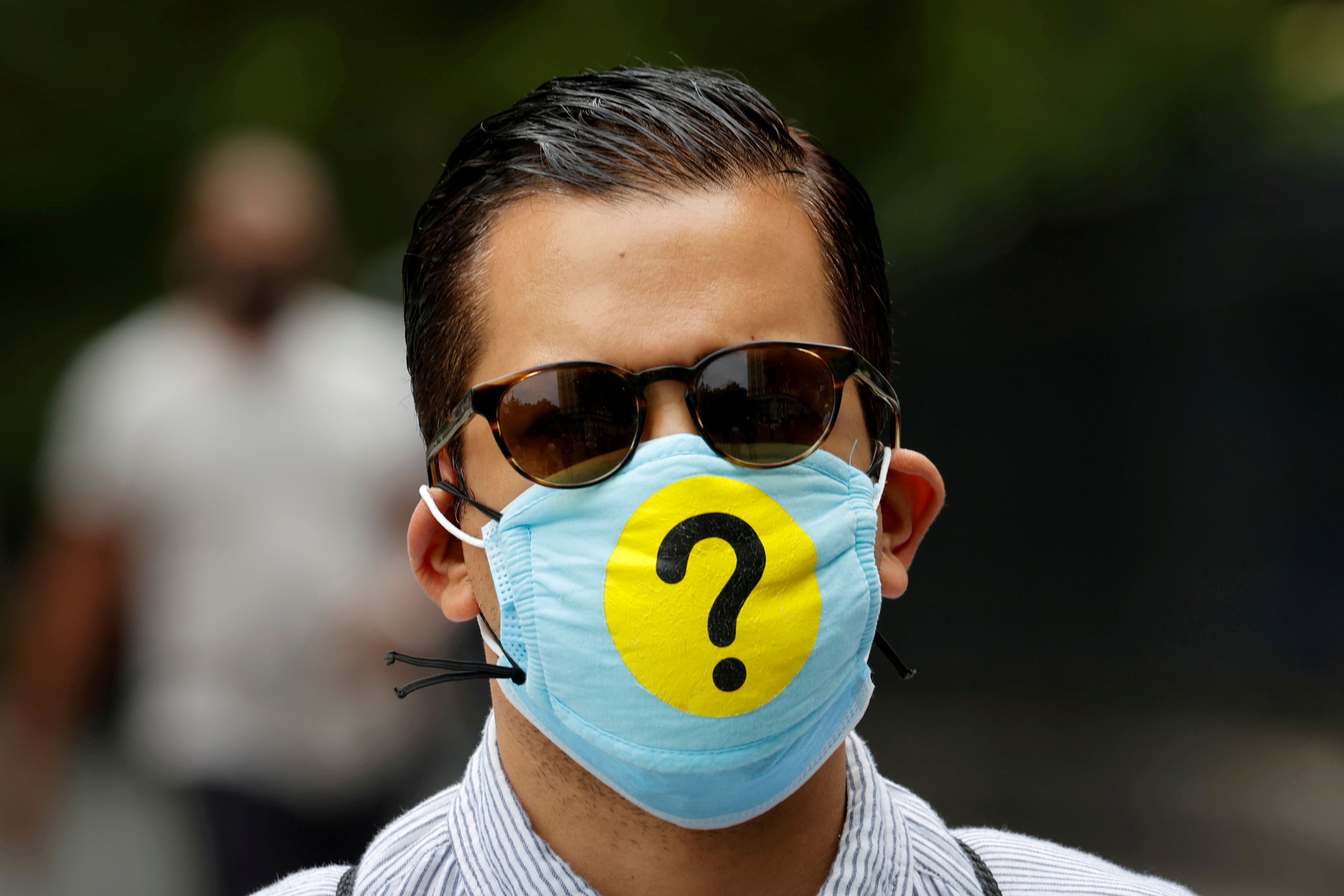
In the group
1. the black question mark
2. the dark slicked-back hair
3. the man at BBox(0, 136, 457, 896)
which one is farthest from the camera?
the man at BBox(0, 136, 457, 896)

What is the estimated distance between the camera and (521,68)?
6.65 m

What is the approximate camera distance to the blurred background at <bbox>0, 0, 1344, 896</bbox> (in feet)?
21.9

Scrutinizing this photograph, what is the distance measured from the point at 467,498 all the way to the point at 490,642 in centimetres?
21

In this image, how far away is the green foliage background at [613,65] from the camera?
6656mm

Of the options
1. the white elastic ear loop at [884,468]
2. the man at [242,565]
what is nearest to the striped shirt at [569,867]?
the white elastic ear loop at [884,468]

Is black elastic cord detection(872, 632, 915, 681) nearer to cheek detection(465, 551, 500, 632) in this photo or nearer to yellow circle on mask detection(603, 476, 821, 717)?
yellow circle on mask detection(603, 476, 821, 717)

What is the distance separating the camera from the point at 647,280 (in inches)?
71.1

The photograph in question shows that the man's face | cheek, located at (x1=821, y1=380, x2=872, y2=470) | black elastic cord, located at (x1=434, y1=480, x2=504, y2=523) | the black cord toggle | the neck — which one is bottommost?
the neck

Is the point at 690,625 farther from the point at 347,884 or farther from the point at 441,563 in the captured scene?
the point at 347,884

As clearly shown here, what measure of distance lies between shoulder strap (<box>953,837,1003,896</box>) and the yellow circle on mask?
448mm

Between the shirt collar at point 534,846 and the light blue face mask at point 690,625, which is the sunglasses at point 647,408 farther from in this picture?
the shirt collar at point 534,846

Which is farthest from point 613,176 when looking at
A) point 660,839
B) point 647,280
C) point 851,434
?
point 660,839

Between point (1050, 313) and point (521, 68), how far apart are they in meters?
3.09

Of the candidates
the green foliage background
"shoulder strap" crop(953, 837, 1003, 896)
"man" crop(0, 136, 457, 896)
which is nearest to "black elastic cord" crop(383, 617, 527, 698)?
"shoulder strap" crop(953, 837, 1003, 896)
